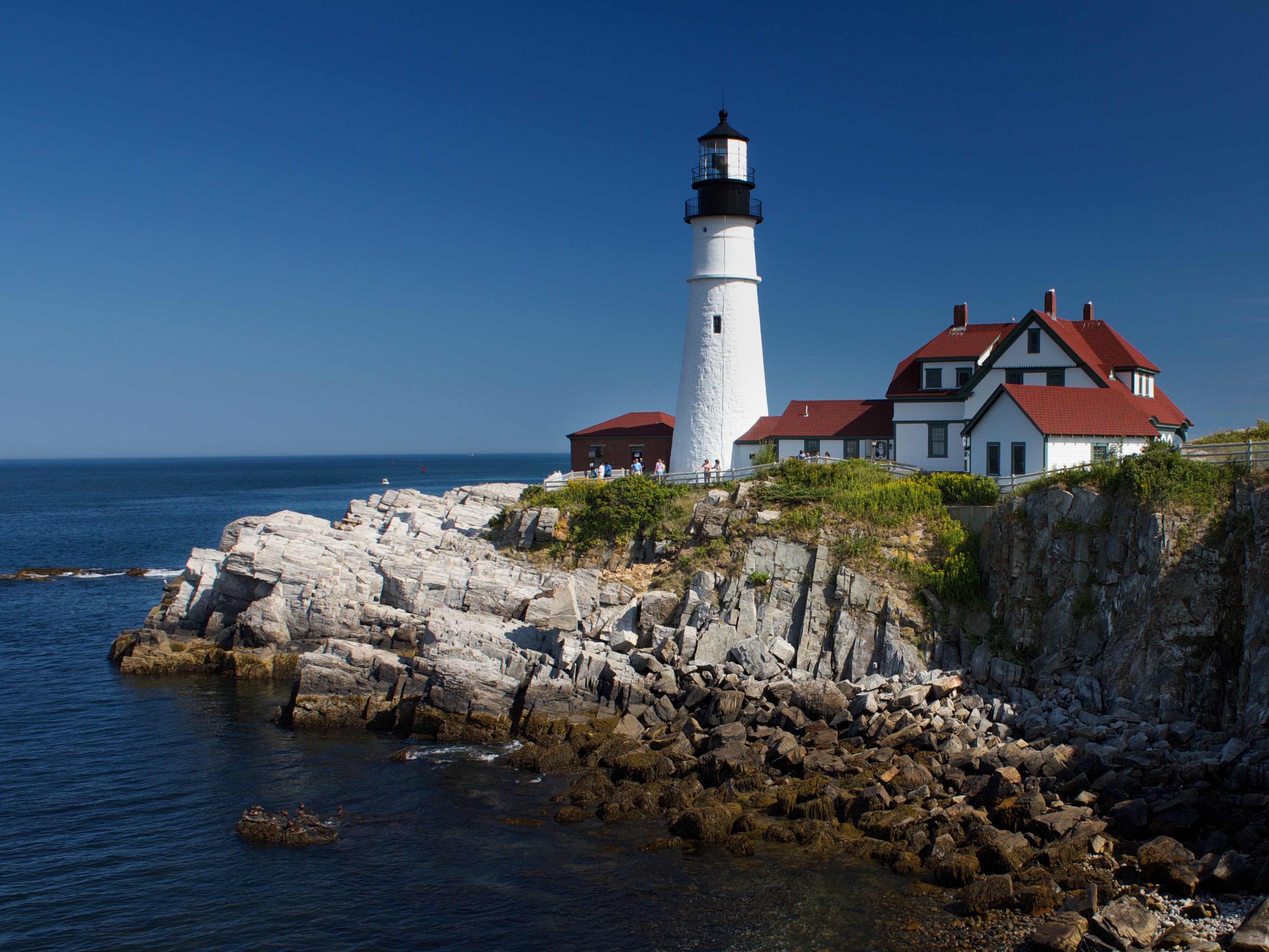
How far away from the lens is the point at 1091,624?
77.0 ft

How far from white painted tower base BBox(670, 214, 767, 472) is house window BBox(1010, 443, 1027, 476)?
1085 centimetres

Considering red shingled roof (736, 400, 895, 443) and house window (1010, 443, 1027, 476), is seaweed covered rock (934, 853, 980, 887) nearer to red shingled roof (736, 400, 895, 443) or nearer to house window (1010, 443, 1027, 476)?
house window (1010, 443, 1027, 476)

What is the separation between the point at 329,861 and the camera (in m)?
17.2

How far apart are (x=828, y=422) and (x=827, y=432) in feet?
2.12

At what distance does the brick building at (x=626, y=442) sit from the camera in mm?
45719

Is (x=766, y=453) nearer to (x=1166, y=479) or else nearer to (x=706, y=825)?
(x=1166, y=479)

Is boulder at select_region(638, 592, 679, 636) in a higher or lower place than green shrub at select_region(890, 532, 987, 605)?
lower

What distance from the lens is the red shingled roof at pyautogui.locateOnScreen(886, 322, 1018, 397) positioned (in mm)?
35156

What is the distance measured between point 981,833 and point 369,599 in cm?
2058

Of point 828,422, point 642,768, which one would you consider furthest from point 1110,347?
point 642,768

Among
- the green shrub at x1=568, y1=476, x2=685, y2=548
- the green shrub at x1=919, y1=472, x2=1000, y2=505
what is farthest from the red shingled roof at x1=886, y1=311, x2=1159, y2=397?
the green shrub at x1=568, y1=476, x2=685, y2=548

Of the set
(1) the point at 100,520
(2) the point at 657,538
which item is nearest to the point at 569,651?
(2) the point at 657,538

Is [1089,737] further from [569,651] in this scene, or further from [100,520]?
[100,520]

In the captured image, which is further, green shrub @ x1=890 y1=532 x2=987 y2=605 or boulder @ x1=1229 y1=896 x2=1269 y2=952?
green shrub @ x1=890 y1=532 x2=987 y2=605
